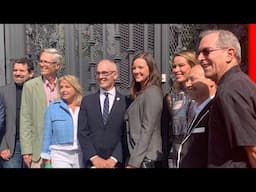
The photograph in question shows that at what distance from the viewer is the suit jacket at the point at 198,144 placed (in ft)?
10.8

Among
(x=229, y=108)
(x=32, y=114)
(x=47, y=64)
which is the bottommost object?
(x=32, y=114)

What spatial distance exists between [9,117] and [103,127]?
1.08 m

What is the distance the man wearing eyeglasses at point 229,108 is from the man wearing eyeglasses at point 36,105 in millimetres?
2166

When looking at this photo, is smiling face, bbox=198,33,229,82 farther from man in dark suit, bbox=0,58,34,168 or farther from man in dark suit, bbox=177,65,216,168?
man in dark suit, bbox=0,58,34,168

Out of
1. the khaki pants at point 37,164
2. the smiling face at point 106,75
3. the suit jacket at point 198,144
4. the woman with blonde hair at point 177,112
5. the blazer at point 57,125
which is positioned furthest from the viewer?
the khaki pants at point 37,164

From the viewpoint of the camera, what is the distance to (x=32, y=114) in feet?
16.5

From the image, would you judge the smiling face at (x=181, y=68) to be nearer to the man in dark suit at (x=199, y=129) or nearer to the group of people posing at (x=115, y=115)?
the group of people posing at (x=115, y=115)

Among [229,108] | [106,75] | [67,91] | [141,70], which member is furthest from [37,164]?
[229,108]

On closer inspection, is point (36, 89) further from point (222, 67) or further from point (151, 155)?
point (222, 67)

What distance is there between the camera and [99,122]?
4.60 metres

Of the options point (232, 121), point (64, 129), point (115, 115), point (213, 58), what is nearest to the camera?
point (232, 121)

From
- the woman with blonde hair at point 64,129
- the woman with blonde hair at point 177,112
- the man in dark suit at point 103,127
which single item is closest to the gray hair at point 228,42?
the woman with blonde hair at point 177,112

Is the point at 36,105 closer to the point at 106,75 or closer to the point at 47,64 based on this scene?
the point at 47,64

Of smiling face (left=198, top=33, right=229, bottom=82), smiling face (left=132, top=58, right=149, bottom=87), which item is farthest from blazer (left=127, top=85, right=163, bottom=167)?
smiling face (left=198, top=33, right=229, bottom=82)
